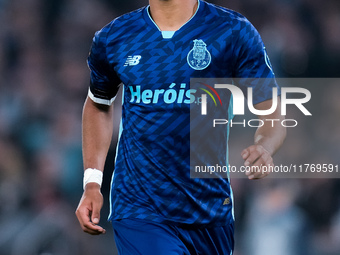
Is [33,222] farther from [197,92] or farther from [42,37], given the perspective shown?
[197,92]

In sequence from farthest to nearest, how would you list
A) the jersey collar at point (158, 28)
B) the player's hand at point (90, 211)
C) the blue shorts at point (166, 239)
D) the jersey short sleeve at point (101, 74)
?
the jersey short sleeve at point (101, 74), the jersey collar at point (158, 28), the player's hand at point (90, 211), the blue shorts at point (166, 239)

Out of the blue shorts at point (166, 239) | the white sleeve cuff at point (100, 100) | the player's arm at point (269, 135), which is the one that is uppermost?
the player's arm at point (269, 135)

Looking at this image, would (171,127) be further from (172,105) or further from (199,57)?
(199,57)

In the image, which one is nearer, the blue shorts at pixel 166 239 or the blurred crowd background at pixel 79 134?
the blue shorts at pixel 166 239

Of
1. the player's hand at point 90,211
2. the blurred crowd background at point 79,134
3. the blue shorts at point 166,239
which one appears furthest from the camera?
the blurred crowd background at point 79,134

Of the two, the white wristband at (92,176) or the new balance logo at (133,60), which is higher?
the new balance logo at (133,60)

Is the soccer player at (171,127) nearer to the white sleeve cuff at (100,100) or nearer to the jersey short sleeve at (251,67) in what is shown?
the jersey short sleeve at (251,67)

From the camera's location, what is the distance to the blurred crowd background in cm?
659

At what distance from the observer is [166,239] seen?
3.00m

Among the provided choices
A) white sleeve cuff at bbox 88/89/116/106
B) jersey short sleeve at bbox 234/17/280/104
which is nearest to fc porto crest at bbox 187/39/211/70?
jersey short sleeve at bbox 234/17/280/104

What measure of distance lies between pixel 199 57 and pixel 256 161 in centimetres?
69

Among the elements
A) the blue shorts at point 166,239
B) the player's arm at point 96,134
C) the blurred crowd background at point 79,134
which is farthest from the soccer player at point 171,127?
the blurred crowd background at point 79,134

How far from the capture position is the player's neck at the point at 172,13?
3.28 meters

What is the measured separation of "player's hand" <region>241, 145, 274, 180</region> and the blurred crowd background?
3.87m
